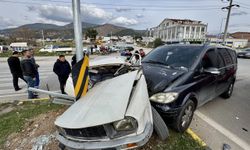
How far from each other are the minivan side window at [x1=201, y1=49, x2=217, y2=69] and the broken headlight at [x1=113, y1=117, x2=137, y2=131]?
2479 mm

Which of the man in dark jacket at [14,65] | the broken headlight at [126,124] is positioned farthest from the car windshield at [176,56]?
the man in dark jacket at [14,65]

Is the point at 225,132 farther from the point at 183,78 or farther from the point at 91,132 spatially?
the point at 91,132

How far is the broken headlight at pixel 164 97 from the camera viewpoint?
2.76 meters

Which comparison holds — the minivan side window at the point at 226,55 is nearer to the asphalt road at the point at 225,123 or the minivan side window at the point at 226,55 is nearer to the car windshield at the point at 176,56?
the car windshield at the point at 176,56

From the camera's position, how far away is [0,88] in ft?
22.8

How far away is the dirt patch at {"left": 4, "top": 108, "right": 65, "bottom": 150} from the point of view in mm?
2820

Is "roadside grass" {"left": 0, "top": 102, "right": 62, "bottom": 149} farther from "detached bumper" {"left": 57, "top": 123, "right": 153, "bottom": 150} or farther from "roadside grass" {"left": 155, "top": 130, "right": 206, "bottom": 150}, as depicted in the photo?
"roadside grass" {"left": 155, "top": 130, "right": 206, "bottom": 150}

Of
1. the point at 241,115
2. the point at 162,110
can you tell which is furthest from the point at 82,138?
the point at 241,115

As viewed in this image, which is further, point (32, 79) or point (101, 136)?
point (32, 79)

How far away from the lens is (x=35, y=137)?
306 cm

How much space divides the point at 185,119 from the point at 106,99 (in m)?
1.89

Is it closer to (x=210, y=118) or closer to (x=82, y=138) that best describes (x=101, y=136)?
(x=82, y=138)

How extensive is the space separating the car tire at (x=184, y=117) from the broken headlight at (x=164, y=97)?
13.7 inches

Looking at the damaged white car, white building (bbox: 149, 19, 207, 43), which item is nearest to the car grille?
the damaged white car
